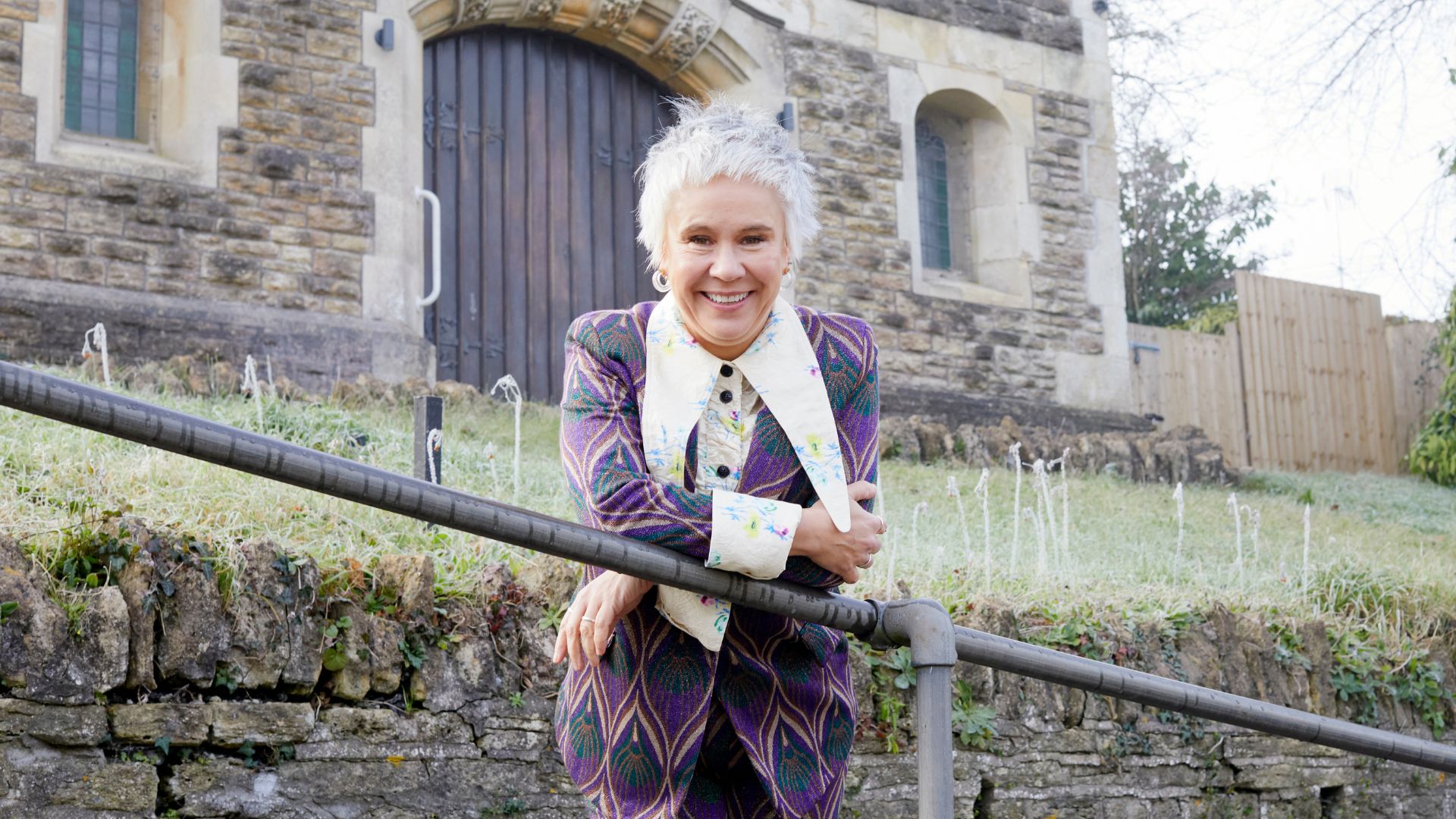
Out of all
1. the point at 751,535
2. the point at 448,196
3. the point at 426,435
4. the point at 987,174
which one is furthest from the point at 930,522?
the point at 987,174

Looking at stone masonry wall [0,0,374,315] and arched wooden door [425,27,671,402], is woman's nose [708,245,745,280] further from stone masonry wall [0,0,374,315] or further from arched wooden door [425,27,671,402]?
arched wooden door [425,27,671,402]

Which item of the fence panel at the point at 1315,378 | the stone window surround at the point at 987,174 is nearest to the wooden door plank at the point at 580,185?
the stone window surround at the point at 987,174

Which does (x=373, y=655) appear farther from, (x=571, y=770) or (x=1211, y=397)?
(x=1211, y=397)

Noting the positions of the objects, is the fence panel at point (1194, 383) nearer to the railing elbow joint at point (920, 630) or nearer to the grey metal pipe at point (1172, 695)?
the grey metal pipe at point (1172, 695)

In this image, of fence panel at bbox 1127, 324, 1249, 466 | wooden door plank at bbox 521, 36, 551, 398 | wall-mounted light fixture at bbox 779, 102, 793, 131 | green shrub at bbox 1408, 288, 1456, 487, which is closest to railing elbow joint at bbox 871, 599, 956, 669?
wooden door plank at bbox 521, 36, 551, 398

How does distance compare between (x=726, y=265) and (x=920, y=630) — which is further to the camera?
(x=726, y=265)

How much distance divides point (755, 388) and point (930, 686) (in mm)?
480

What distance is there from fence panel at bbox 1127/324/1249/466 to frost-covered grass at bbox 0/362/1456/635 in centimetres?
258

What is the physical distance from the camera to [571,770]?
212 centimetres

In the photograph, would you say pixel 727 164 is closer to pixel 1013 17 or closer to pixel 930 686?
pixel 930 686

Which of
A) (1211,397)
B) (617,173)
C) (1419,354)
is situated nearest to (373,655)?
(617,173)

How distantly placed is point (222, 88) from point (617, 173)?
2811 mm

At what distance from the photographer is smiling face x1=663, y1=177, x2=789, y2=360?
2.08 metres

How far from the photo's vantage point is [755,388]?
2127 millimetres
